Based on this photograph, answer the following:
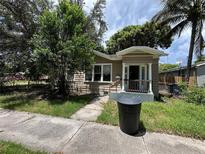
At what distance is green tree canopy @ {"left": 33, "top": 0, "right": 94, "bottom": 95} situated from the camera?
9773 millimetres

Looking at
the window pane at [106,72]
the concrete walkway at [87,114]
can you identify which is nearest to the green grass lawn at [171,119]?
the concrete walkway at [87,114]

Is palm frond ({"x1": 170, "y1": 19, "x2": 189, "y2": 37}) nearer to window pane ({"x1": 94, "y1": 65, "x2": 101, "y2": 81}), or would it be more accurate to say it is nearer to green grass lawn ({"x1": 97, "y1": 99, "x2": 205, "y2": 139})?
window pane ({"x1": 94, "y1": 65, "x2": 101, "y2": 81})

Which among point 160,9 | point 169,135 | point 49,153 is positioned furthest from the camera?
point 160,9

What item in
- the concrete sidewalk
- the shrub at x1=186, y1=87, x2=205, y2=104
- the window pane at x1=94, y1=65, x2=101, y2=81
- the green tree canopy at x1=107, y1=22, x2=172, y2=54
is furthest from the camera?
the green tree canopy at x1=107, y1=22, x2=172, y2=54

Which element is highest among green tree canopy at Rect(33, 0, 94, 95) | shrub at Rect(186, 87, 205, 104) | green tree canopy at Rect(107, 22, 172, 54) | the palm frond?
green tree canopy at Rect(107, 22, 172, 54)

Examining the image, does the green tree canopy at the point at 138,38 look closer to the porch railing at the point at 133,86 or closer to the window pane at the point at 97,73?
the window pane at the point at 97,73

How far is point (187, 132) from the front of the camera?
603cm

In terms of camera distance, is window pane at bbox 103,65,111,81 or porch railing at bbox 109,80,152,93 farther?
window pane at bbox 103,65,111,81

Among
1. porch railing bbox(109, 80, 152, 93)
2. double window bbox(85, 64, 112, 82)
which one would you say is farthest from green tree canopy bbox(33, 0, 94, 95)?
double window bbox(85, 64, 112, 82)

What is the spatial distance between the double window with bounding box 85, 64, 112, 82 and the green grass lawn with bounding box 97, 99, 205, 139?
20.8 ft

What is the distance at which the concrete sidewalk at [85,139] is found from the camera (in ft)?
14.8

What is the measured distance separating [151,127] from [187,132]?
1232 millimetres

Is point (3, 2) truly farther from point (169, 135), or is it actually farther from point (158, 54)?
point (169, 135)

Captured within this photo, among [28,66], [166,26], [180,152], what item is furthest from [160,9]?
[180,152]
